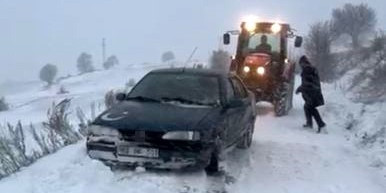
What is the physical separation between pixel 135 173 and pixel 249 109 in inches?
Result: 137

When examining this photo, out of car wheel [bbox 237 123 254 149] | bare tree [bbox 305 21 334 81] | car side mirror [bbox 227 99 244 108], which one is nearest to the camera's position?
car side mirror [bbox 227 99 244 108]

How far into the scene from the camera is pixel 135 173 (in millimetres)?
8328

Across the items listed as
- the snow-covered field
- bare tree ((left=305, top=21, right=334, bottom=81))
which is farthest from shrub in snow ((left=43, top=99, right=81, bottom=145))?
bare tree ((left=305, top=21, right=334, bottom=81))

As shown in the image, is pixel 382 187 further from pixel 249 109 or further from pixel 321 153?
pixel 249 109

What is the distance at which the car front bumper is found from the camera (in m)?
7.95

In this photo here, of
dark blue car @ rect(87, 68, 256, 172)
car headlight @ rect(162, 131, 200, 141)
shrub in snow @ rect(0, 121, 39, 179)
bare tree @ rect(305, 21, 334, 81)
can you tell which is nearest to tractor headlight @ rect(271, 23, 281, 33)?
dark blue car @ rect(87, 68, 256, 172)

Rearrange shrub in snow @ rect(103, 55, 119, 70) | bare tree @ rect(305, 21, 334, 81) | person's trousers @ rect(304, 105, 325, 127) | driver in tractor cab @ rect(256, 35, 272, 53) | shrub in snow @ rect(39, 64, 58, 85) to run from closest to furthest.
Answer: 1. person's trousers @ rect(304, 105, 325, 127)
2. driver in tractor cab @ rect(256, 35, 272, 53)
3. bare tree @ rect(305, 21, 334, 81)
4. shrub in snow @ rect(39, 64, 58, 85)
5. shrub in snow @ rect(103, 55, 119, 70)

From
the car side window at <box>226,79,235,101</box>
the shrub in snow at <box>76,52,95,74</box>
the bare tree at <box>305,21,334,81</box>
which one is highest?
the car side window at <box>226,79,235,101</box>

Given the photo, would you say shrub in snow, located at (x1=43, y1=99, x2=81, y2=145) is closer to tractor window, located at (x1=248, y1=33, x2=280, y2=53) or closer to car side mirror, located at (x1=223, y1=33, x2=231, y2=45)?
car side mirror, located at (x1=223, y1=33, x2=231, y2=45)

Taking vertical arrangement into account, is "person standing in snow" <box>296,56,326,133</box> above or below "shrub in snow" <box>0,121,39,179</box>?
above

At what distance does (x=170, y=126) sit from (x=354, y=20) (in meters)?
56.6

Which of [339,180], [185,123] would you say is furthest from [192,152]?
[339,180]

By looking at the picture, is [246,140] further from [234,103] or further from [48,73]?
[48,73]

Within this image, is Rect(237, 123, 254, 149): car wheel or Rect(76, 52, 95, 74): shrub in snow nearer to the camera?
Rect(237, 123, 254, 149): car wheel
